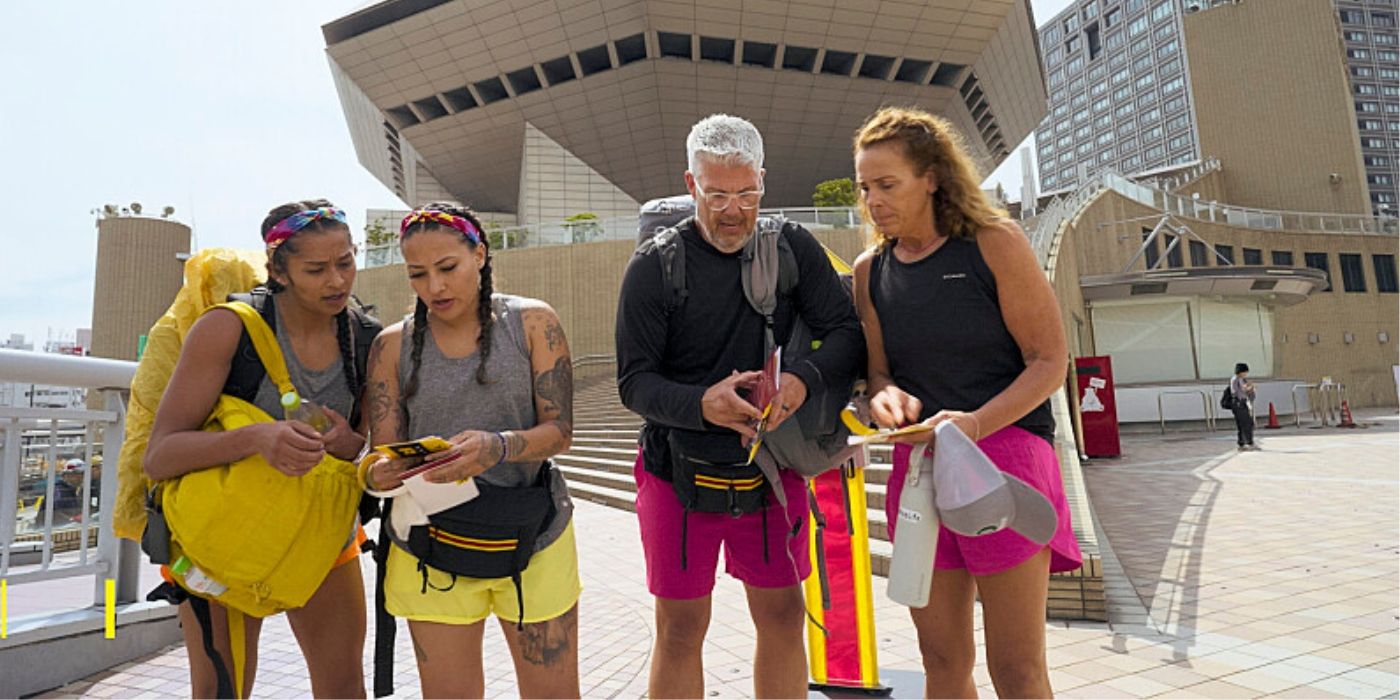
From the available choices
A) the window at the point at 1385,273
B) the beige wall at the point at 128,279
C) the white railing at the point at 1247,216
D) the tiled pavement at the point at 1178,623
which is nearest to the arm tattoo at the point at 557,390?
the tiled pavement at the point at 1178,623

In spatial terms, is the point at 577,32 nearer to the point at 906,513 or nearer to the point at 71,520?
the point at 71,520

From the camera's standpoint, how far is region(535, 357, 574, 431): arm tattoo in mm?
2006

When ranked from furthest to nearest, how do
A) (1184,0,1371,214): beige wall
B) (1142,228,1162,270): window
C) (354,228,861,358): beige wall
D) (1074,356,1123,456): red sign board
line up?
1. (1184,0,1371,214): beige wall
2. (354,228,861,358): beige wall
3. (1142,228,1162,270): window
4. (1074,356,1123,456): red sign board

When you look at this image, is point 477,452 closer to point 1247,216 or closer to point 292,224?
point 292,224

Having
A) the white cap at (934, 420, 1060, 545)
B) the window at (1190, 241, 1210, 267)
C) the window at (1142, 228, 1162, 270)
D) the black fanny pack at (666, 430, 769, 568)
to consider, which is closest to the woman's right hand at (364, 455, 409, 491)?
the black fanny pack at (666, 430, 769, 568)

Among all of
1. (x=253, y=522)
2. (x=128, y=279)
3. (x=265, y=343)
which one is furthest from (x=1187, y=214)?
(x=128, y=279)

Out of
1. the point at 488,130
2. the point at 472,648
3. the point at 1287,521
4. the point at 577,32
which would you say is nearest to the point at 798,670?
the point at 472,648

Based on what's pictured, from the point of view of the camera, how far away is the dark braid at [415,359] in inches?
77.2

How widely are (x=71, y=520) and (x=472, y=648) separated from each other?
3.28m

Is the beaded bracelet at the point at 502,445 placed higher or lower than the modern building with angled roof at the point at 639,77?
lower

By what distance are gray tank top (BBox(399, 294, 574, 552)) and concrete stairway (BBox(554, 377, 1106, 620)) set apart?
200cm

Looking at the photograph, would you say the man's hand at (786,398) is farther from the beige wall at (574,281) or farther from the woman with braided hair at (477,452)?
the beige wall at (574,281)

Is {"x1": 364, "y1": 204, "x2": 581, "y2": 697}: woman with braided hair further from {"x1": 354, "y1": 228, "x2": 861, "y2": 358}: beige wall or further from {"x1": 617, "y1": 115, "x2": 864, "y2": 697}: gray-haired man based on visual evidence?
{"x1": 354, "y1": 228, "x2": 861, "y2": 358}: beige wall

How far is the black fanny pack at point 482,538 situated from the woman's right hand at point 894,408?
0.96 meters
